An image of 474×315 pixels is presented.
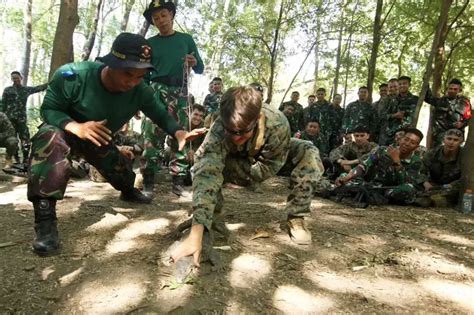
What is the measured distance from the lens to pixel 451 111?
621 centimetres

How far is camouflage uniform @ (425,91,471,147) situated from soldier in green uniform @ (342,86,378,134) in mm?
1208

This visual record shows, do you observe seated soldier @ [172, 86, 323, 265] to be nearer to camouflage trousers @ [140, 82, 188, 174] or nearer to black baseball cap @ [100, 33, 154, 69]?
black baseball cap @ [100, 33, 154, 69]

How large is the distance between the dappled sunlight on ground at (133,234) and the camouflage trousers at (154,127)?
113 centimetres

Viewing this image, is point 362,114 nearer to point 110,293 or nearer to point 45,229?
point 45,229

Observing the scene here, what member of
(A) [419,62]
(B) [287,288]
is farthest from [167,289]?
(A) [419,62]

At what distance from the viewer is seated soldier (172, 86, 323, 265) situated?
2.21 meters

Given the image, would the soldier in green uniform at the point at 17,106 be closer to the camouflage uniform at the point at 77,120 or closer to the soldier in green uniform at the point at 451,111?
the camouflage uniform at the point at 77,120

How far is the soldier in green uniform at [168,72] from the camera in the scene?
403cm

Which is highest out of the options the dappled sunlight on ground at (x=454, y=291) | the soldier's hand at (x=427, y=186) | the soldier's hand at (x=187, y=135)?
the soldier's hand at (x=187, y=135)

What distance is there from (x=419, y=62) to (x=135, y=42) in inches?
486

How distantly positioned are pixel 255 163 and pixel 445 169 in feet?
11.2

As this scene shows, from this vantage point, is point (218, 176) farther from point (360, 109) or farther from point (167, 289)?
point (360, 109)

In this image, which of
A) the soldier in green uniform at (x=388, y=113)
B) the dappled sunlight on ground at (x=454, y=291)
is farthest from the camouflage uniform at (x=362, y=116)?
the dappled sunlight on ground at (x=454, y=291)

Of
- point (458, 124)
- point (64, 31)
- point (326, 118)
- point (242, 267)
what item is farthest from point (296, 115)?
point (242, 267)
